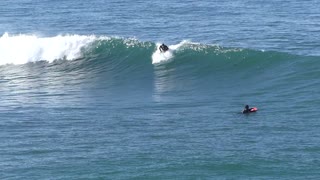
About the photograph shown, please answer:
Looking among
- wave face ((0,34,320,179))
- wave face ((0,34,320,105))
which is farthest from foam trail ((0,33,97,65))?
wave face ((0,34,320,179))

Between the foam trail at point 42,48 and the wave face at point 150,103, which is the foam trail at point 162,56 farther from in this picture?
the foam trail at point 42,48

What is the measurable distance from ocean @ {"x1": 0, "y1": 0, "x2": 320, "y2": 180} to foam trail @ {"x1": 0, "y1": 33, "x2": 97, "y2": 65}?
0.11 meters

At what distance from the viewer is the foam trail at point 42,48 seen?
2391 inches

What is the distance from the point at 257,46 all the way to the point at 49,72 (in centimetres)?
1378

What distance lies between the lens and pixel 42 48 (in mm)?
62875

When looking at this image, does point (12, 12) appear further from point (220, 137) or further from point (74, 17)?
point (220, 137)

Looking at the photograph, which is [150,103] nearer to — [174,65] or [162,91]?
[162,91]

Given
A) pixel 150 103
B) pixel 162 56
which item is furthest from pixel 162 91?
pixel 162 56

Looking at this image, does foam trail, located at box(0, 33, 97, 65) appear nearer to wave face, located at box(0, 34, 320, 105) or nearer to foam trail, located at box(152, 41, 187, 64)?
wave face, located at box(0, 34, 320, 105)

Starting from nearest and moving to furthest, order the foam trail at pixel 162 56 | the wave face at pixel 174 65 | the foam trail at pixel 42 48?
the wave face at pixel 174 65 < the foam trail at pixel 162 56 < the foam trail at pixel 42 48

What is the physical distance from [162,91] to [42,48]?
1768 cm

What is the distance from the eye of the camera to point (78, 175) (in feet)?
107

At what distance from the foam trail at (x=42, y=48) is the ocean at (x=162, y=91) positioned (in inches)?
4.2

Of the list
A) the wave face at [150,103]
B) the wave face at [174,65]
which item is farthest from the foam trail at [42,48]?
the wave face at [150,103]
